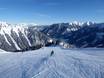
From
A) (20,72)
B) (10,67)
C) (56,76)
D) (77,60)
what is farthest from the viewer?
(77,60)

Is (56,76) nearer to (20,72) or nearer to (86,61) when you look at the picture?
(20,72)

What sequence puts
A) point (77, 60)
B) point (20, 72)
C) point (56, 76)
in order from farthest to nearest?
point (77, 60) < point (20, 72) < point (56, 76)

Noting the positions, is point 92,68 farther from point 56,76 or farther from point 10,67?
point 10,67

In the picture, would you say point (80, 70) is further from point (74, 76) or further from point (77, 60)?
point (77, 60)

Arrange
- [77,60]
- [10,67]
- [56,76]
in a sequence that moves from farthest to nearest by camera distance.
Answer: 1. [77,60]
2. [10,67]
3. [56,76]

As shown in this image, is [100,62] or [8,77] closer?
[8,77]

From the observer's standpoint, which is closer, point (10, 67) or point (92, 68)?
point (92, 68)

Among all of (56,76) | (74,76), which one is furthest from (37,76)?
(74,76)

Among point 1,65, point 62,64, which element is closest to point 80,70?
point 62,64
